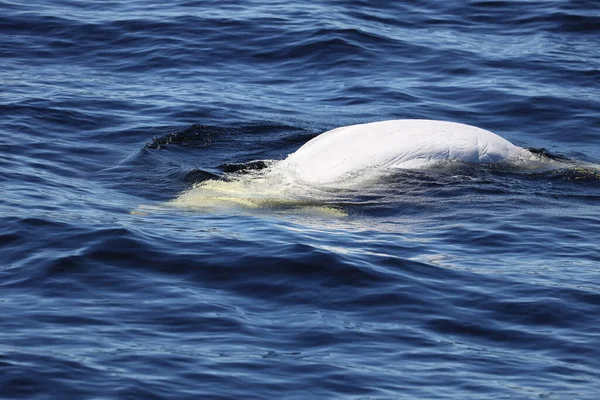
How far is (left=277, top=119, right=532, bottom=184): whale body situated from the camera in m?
13.0

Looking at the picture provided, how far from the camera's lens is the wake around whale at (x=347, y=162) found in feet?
41.5

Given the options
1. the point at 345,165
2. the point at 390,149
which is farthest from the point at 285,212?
the point at 390,149

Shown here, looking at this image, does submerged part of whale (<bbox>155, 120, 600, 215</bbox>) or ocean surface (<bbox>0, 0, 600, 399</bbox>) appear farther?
submerged part of whale (<bbox>155, 120, 600, 215</bbox>)

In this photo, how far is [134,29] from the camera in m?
21.4

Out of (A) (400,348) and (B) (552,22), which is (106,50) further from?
(A) (400,348)

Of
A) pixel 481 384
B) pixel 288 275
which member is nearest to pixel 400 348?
pixel 481 384

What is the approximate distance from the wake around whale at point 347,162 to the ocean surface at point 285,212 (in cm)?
7

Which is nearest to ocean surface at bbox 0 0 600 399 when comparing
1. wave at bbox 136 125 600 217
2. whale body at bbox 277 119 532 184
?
wave at bbox 136 125 600 217

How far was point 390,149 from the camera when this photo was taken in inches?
517

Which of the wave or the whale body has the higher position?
the whale body

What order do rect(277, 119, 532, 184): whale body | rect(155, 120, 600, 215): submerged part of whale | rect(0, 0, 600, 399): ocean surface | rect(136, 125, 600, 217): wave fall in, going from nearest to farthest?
rect(0, 0, 600, 399): ocean surface < rect(136, 125, 600, 217): wave < rect(155, 120, 600, 215): submerged part of whale < rect(277, 119, 532, 184): whale body

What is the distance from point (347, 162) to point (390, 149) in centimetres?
59

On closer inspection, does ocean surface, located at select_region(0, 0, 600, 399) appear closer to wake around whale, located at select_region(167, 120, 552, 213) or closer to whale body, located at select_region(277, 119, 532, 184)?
wake around whale, located at select_region(167, 120, 552, 213)

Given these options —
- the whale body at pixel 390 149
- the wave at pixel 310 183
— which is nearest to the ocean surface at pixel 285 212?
the wave at pixel 310 183
